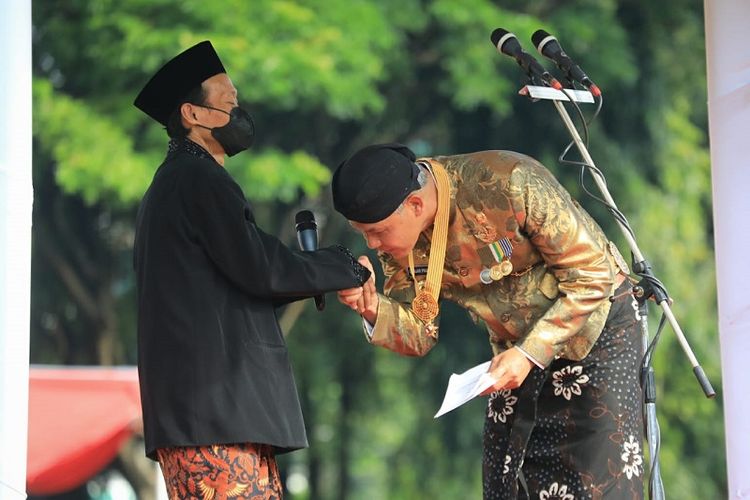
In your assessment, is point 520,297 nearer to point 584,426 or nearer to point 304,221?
point 584,426

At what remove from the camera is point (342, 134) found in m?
10.8

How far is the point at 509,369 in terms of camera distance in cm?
304

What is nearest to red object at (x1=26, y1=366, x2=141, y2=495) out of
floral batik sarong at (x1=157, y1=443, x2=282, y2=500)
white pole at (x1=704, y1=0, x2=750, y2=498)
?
floral batik sarong at (x1=157, y1=443, x2=282, y2=500)

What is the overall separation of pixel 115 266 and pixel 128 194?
1.93 meters

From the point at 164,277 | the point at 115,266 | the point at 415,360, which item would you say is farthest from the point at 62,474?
the point at 164,277

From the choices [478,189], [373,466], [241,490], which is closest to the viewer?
[241,490]

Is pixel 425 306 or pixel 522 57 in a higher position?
pixel 522 57

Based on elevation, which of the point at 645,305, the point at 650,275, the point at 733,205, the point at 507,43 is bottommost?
the point at 645,305

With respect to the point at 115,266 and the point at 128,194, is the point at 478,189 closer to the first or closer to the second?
the point at 128,194

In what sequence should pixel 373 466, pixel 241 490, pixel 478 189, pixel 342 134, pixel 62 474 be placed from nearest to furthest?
pixel 241 490
pixel 478 189
pixel 62 474
pixel 342 134
pixel 373 466

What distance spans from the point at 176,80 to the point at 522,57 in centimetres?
91

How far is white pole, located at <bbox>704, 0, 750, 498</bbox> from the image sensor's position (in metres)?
3.35

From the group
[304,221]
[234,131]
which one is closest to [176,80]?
[234,131]

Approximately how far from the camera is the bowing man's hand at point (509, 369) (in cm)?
302
